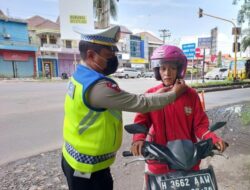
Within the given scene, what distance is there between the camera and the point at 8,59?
2973cm

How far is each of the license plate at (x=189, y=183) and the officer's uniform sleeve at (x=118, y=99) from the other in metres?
0.44

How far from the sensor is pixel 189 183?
4.64ft

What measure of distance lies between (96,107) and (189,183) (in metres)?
0.67

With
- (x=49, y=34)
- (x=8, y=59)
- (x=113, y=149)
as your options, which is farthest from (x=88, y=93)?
(x=49, y=34)

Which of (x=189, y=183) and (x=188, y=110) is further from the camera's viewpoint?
(x=188, y=110)

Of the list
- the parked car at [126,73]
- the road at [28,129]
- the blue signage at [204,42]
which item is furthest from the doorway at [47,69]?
the road at [28,129]

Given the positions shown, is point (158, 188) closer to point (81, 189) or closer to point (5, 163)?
point (81, 189)

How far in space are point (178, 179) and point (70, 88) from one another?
860 mm

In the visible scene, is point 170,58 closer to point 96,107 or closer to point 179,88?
point 179,88

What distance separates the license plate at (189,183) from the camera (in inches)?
55.0

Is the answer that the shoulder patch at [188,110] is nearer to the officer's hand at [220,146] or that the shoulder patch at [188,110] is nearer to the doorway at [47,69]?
the officer's hand at [220,146]

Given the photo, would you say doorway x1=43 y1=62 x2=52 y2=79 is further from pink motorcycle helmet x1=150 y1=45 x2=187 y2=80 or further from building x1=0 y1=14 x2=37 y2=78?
pink motorcycle helmet x1=150 y1=45 x2=187 y2=80

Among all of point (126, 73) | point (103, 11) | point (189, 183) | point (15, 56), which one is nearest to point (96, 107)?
point (189, 183)

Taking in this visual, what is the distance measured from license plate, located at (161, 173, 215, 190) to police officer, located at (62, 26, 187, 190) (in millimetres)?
434
